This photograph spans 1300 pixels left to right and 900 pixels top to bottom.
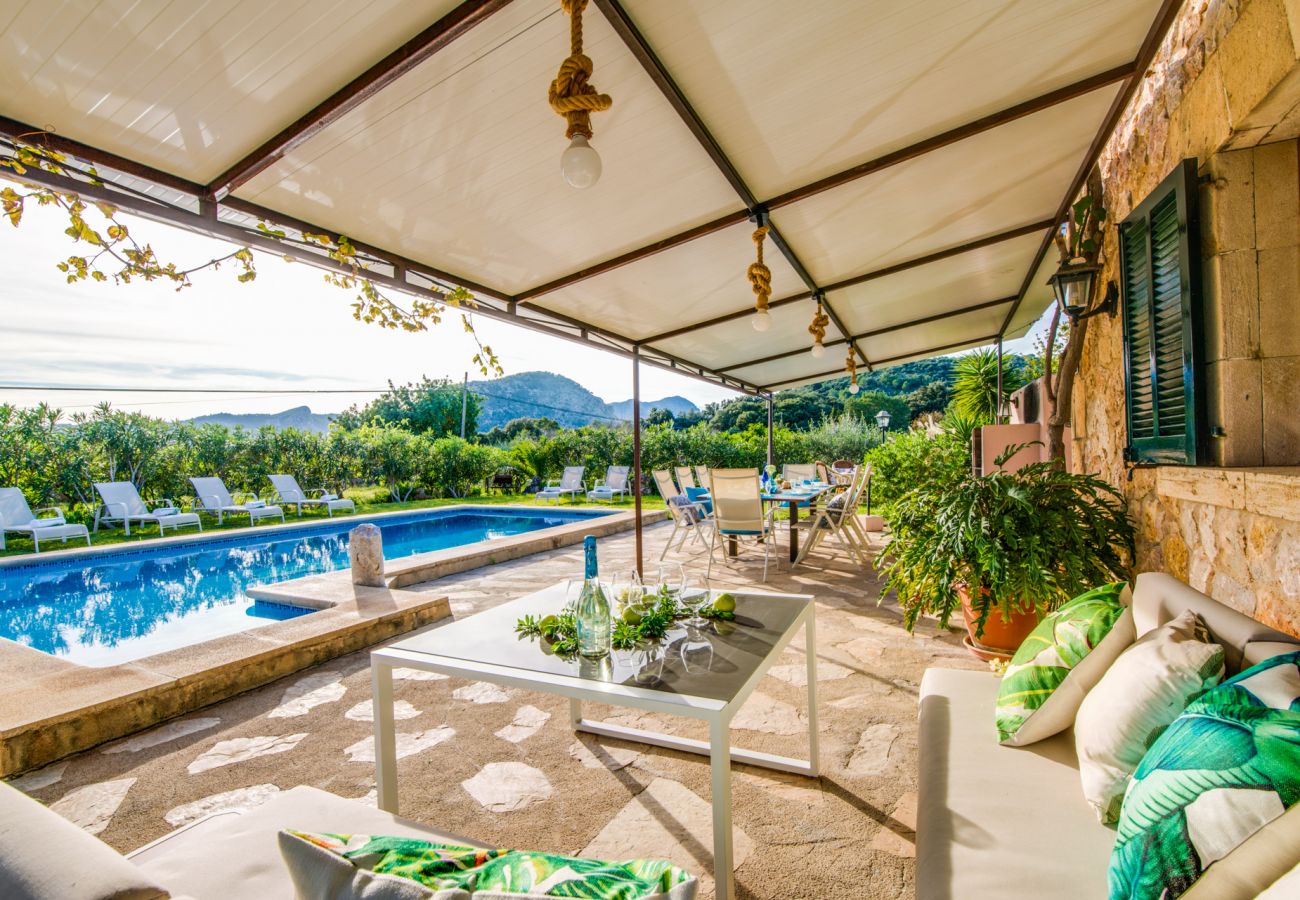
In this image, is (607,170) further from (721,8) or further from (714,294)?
(714,294)

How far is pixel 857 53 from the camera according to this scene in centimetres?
237

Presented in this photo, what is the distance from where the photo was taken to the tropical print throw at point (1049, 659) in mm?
1596

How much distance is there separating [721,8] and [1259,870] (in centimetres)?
245

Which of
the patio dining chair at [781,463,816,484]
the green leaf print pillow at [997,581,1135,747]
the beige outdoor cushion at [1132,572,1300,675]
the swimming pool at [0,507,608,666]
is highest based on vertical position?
the patio dining chair at [781,463,816,484]

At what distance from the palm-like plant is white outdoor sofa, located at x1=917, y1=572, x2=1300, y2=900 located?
7913 millimetres

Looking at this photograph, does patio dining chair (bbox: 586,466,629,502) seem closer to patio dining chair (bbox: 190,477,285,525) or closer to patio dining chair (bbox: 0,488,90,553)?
patio dining chair (bbox: 190,477,285,525)

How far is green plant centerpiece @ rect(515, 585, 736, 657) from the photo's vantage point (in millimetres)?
1783

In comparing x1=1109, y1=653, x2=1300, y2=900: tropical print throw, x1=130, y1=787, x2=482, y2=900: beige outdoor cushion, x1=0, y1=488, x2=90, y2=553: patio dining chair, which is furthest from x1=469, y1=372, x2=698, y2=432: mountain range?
x1=1109, y1=653, x2=1300, y2=900: tropical print throw

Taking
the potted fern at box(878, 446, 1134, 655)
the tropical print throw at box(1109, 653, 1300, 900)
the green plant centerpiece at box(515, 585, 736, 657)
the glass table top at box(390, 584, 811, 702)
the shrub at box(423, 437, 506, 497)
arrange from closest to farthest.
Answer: the tropical print throw at box(1109, 653, 1300, 900)
the glass table top at box(390, 584, 811, 702)
the green plant centerpiece at box(515, 585, 736, 657)
the potted fern at box(878, 446, 1134, 655)
the shrub at box(423, 437, 506, 497)

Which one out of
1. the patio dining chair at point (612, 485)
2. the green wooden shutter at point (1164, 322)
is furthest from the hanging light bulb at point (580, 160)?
the patio dining chair at point (612, 485)

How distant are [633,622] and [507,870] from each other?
1.25 metres

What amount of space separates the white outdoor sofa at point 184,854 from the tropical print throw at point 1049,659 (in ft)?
4.58

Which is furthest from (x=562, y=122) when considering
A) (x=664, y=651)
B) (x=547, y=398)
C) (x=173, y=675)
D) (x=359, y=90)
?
(x=547, y=398)

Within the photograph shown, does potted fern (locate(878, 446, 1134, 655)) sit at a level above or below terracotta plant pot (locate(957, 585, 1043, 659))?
above
